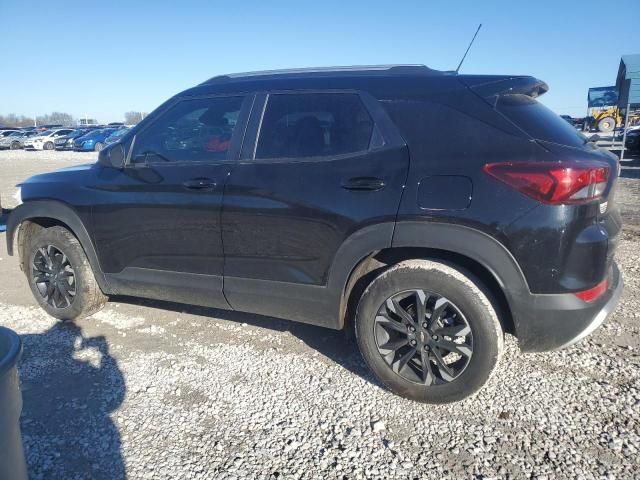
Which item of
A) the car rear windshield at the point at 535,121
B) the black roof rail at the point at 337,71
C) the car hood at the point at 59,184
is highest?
the black roof rail at the point at 337,71

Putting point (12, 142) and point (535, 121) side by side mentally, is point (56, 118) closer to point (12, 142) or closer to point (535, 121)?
→ point (12, 142)

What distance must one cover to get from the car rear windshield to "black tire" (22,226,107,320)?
3257 mm

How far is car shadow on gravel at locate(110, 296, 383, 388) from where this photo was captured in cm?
322

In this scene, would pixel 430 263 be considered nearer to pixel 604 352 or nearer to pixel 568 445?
pixel 568 445

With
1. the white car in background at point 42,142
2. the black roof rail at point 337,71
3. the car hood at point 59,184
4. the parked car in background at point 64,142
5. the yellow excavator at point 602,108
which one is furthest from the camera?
the white car in background at point 42,142

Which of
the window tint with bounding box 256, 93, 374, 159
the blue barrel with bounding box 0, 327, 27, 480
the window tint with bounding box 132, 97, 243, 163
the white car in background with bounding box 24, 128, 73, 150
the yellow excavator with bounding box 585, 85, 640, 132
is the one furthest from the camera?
the white car in background with bounding box 24, 128, 73, 150

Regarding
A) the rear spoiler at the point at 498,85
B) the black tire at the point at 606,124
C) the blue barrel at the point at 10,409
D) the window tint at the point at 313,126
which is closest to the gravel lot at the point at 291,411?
the blue barrel at the point at 10,409

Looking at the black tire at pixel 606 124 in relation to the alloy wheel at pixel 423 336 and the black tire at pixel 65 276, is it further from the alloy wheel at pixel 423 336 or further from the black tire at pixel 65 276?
the black tire at pixel 65 276

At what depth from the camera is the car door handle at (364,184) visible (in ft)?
8.53

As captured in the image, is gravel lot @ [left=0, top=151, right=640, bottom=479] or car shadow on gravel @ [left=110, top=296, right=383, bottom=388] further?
car shadow on gravel @ [left=110, top=296, right=383, bottom=388]

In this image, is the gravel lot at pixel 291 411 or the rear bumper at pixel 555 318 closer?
the gravel lot at pixel 291 411

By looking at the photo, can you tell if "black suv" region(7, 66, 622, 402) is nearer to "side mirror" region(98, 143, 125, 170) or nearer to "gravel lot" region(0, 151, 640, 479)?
"side mirror" region(98, 143, 125, 170)

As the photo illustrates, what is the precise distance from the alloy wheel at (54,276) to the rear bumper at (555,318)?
3.34 metres

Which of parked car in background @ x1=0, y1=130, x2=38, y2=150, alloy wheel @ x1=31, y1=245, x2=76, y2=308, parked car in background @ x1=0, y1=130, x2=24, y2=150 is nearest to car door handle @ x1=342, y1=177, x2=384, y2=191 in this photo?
alloy wheel @ x1=31, y1=245, x2=76, y2=308
